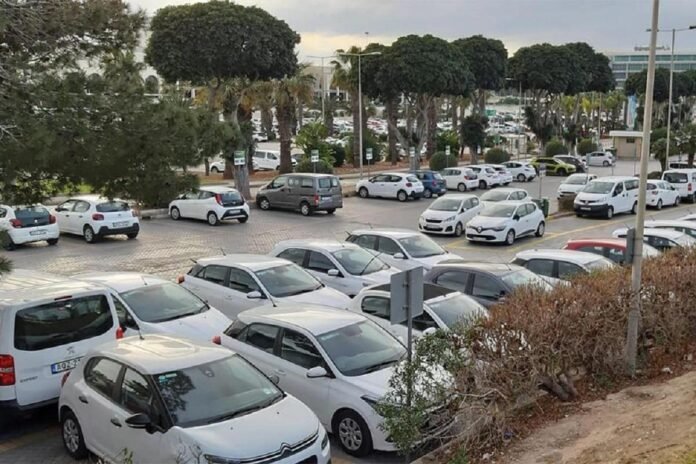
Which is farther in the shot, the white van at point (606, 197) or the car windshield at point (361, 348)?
the white van at point (606, 197)

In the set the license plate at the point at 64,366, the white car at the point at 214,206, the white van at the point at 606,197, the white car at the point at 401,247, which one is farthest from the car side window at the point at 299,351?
the white van at the point at 606,197

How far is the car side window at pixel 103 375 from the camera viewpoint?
307 inches

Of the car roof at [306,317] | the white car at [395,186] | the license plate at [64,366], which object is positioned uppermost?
the car roof at [306,317]

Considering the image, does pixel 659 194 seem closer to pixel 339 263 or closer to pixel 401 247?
pixel 401 247

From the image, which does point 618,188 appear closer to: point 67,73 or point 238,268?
point 238,268

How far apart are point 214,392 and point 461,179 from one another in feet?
113

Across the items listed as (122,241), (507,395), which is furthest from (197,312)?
(122,241)

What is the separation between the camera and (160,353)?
8.02m

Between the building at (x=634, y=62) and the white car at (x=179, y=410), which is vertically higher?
the building at (x=634, y=62)

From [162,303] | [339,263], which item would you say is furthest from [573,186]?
[162,303]

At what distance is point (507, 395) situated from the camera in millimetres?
8359

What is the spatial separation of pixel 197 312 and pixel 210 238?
13.5m

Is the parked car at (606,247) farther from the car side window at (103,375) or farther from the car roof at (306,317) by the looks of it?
the car side window at (103,375)

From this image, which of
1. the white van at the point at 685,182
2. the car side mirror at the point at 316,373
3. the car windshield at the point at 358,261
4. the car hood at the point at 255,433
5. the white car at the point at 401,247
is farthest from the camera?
the white van at the point at 685,182
